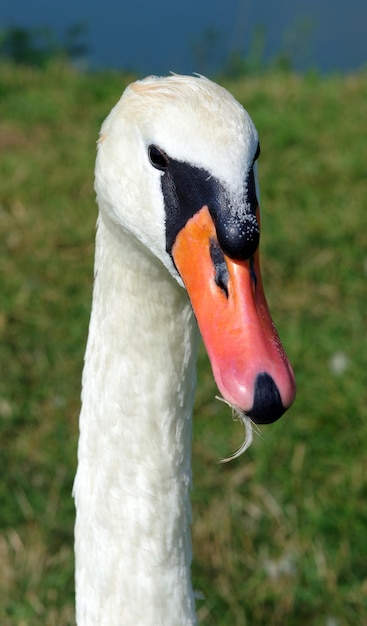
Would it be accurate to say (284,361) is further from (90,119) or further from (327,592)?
(90,119)

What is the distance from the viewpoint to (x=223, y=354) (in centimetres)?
130

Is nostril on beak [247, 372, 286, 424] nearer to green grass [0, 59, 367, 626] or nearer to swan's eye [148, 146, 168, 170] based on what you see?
swan's eye [148, 146, 168, 170]

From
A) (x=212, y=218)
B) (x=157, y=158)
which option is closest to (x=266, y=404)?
(x=212, y=218)

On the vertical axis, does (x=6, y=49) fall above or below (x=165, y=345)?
below

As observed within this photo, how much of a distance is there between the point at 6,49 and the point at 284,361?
18.8 feet

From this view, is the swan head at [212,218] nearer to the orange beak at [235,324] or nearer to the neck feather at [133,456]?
the orange beak at [235,324]

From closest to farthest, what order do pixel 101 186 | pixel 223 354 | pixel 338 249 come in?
pixel 223 354 → pixel 101 186 → pixel 338 249


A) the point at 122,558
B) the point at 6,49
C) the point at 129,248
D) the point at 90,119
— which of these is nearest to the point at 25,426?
the point at 122,558

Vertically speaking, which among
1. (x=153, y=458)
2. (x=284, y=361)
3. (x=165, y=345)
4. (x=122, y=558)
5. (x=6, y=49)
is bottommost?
(x=6, y=49)

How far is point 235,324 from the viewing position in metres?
1.32

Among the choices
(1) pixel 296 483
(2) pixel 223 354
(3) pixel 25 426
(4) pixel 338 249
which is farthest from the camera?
(4) pixel 338 249

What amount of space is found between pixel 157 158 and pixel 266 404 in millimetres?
377

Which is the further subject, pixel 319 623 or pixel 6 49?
pixel 6 49

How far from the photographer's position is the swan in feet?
4.32
